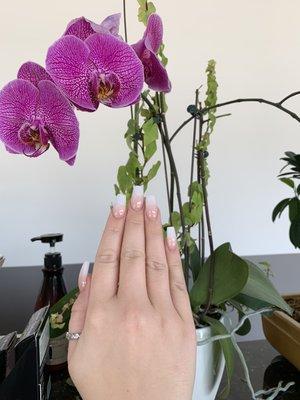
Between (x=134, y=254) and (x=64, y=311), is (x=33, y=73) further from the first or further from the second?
(x=64, y=311)

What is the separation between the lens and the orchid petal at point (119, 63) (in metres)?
0.31

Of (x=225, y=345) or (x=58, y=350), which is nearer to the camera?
(x=225, y=345)

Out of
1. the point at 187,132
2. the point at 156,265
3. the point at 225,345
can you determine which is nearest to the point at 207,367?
the point at 225,345

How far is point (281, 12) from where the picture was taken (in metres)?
1.10

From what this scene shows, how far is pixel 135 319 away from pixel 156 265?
57 mm

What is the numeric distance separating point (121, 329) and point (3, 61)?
2.89 ft

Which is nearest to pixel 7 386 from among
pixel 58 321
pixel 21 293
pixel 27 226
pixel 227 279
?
pixel 58 321

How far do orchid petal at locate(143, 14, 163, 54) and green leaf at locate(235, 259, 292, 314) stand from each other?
273mm

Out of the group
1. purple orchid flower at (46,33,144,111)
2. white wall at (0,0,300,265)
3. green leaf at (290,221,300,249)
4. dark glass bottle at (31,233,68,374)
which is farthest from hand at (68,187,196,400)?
white wall at (0,0,300,265)

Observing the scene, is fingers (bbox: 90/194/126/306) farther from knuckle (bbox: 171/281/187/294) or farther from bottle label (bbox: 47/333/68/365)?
bottle label (bbox: 47/333/68/365)

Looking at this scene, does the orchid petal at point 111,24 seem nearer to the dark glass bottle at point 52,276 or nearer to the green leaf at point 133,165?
the green leaf at point 133,165

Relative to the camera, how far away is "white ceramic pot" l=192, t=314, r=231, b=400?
43cm

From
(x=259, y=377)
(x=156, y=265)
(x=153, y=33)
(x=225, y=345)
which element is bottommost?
(x=259, y=377)

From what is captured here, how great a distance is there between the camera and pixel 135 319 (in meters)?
0.33
